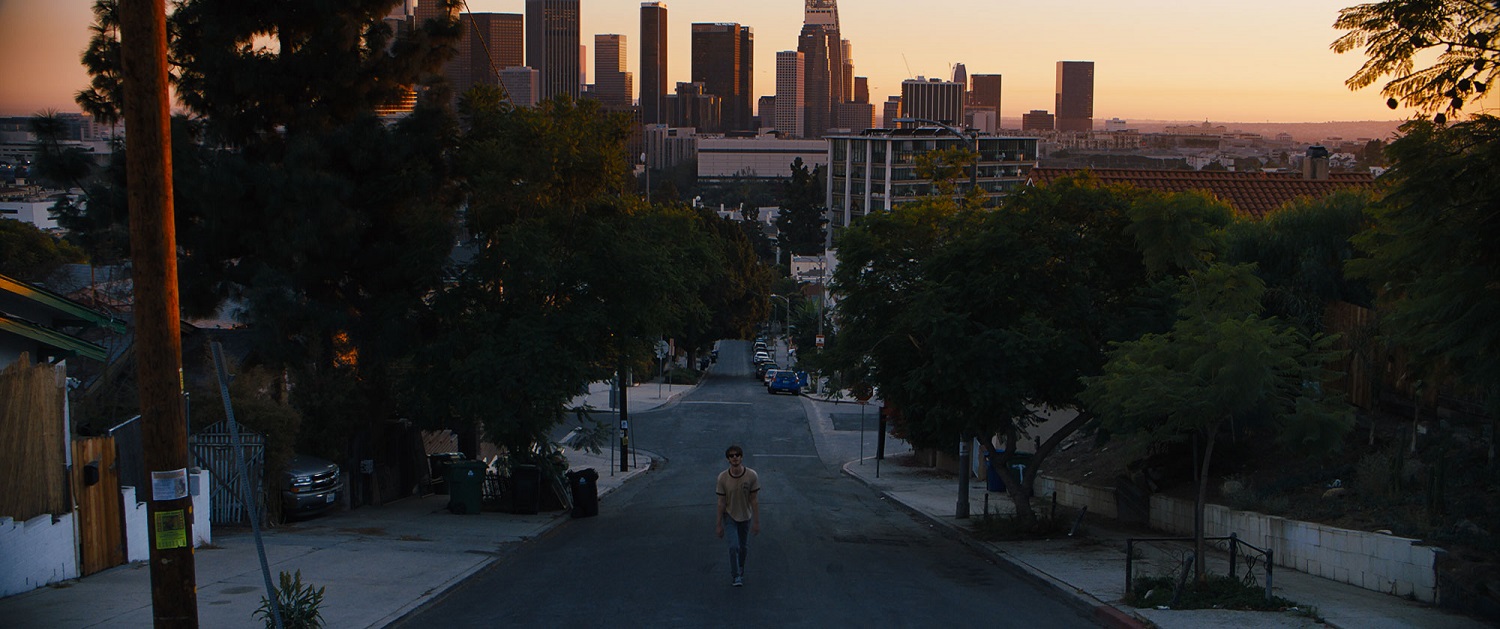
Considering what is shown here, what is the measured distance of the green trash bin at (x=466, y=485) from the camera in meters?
22.3

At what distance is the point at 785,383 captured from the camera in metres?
67.7

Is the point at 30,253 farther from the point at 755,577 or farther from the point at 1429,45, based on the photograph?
the point at 1429,45

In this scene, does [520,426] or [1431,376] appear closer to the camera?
[1431,376]

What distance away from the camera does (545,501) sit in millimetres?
23438

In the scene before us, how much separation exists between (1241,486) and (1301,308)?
17.0 feet

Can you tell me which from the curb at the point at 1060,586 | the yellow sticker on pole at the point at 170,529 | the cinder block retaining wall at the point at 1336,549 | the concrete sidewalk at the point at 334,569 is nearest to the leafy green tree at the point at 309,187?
the concrete sidewalk at the point at 334,569

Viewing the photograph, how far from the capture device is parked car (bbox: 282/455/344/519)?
19672mm

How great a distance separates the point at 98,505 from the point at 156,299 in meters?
5.92

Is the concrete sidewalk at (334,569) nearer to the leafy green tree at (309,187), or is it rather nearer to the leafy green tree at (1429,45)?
the leafy green tree at (309,187)

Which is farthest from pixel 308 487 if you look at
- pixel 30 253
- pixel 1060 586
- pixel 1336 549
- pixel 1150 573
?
pixel 30 253

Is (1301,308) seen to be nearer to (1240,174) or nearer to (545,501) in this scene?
(545,501)

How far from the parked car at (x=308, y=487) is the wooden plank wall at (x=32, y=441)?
610 cm

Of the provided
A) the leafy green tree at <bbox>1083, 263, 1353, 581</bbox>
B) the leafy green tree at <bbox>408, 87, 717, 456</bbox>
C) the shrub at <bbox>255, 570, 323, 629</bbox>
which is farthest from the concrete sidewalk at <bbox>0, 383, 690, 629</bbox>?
the leafy green tree at <bbox>1083, 263, 1353, 581</bbox>

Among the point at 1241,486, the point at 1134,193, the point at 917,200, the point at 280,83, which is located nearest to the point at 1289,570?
the point at 1241,486
